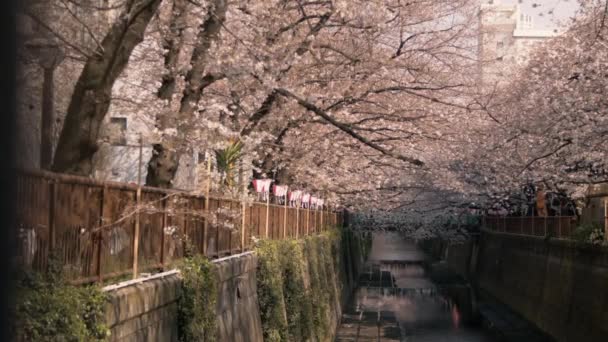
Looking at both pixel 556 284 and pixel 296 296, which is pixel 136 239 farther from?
pixel 556 284

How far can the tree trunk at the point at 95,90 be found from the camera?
1003 cm

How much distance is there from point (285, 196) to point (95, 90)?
1598 cm

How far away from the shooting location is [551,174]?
99.2 feet

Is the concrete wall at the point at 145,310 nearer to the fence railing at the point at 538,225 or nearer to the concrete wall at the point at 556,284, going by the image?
the concrete wall at the point at 556,284

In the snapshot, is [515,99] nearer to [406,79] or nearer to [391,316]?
[391,316]

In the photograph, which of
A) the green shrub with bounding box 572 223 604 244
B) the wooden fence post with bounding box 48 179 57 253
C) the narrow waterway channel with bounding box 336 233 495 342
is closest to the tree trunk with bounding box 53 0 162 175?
the wooden fence post with bounding box 48 179 57 253

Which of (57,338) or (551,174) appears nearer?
(57,338)

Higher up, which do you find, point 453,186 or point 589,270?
point 453,186

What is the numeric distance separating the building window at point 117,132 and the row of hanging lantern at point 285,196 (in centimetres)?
325

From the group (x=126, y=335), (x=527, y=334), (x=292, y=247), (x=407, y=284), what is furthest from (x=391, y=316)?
(x=126, y=335)

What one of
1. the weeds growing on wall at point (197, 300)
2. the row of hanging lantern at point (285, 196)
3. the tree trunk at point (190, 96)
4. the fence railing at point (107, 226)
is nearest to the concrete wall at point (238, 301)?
the fence railing at point (107, 226)

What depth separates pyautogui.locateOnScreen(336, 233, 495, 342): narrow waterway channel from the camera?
117 ft

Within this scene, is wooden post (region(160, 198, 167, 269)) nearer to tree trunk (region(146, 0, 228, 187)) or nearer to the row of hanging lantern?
tree trunk (region(146, 0, 228, 187))

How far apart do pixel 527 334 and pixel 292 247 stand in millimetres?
17656
